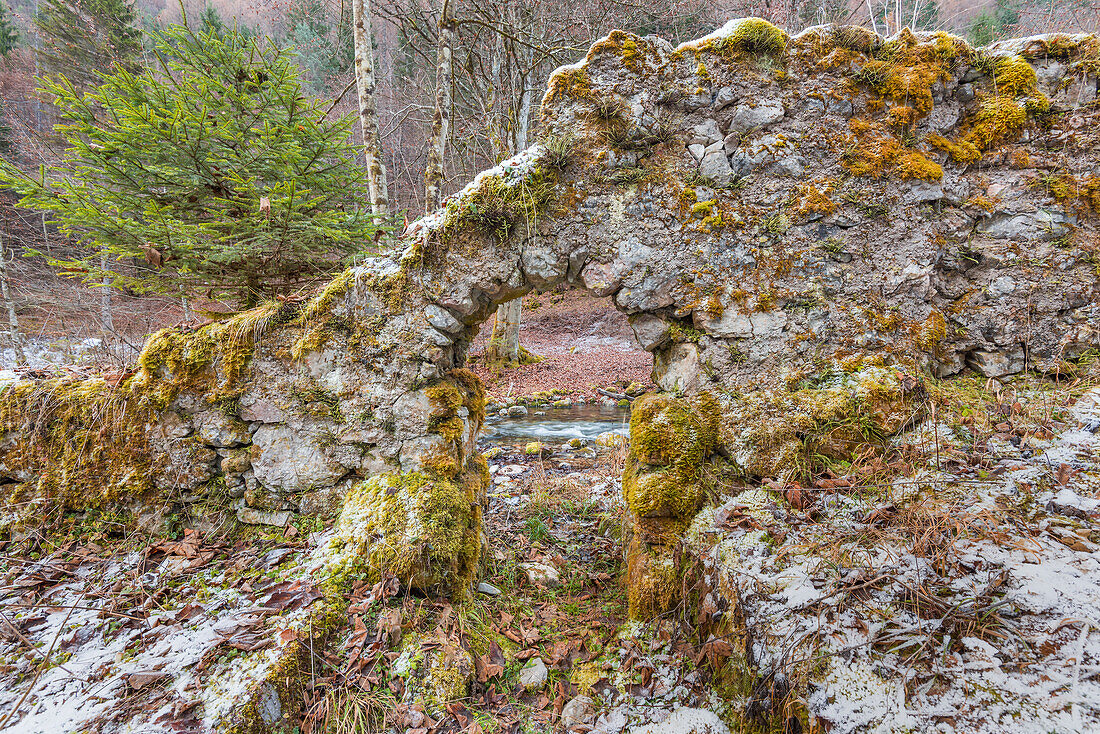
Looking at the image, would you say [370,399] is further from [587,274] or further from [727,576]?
[727,576]

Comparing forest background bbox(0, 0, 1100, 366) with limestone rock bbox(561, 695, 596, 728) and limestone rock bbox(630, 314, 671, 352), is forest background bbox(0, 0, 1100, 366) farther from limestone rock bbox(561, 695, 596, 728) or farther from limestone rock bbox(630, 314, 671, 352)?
limestone rock bbox(561, 695, 596, 728)

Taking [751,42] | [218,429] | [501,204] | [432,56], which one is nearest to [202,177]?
[218,429]

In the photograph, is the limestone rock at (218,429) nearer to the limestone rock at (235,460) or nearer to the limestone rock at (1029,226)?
the limestone rock at (235,460)

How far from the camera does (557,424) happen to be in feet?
29.5

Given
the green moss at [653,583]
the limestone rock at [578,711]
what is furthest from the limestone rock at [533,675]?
the green moss at [653,583]

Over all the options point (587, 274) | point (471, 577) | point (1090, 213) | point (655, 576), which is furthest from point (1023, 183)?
point (471, 577)

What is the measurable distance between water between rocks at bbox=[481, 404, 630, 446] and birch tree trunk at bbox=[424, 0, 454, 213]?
4.35m

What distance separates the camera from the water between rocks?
8133 millimetres

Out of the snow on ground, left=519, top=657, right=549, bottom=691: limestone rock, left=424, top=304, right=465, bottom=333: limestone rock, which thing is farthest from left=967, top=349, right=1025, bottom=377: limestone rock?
left=424, top=304, right=465, bottom=333: limestone rock

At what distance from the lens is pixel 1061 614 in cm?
187

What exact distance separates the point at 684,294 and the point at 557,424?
6.06m

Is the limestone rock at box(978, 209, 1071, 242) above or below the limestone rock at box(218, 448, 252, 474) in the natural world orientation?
above

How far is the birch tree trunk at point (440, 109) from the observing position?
23.4ft

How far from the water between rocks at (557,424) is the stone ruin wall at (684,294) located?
4.52 metres
